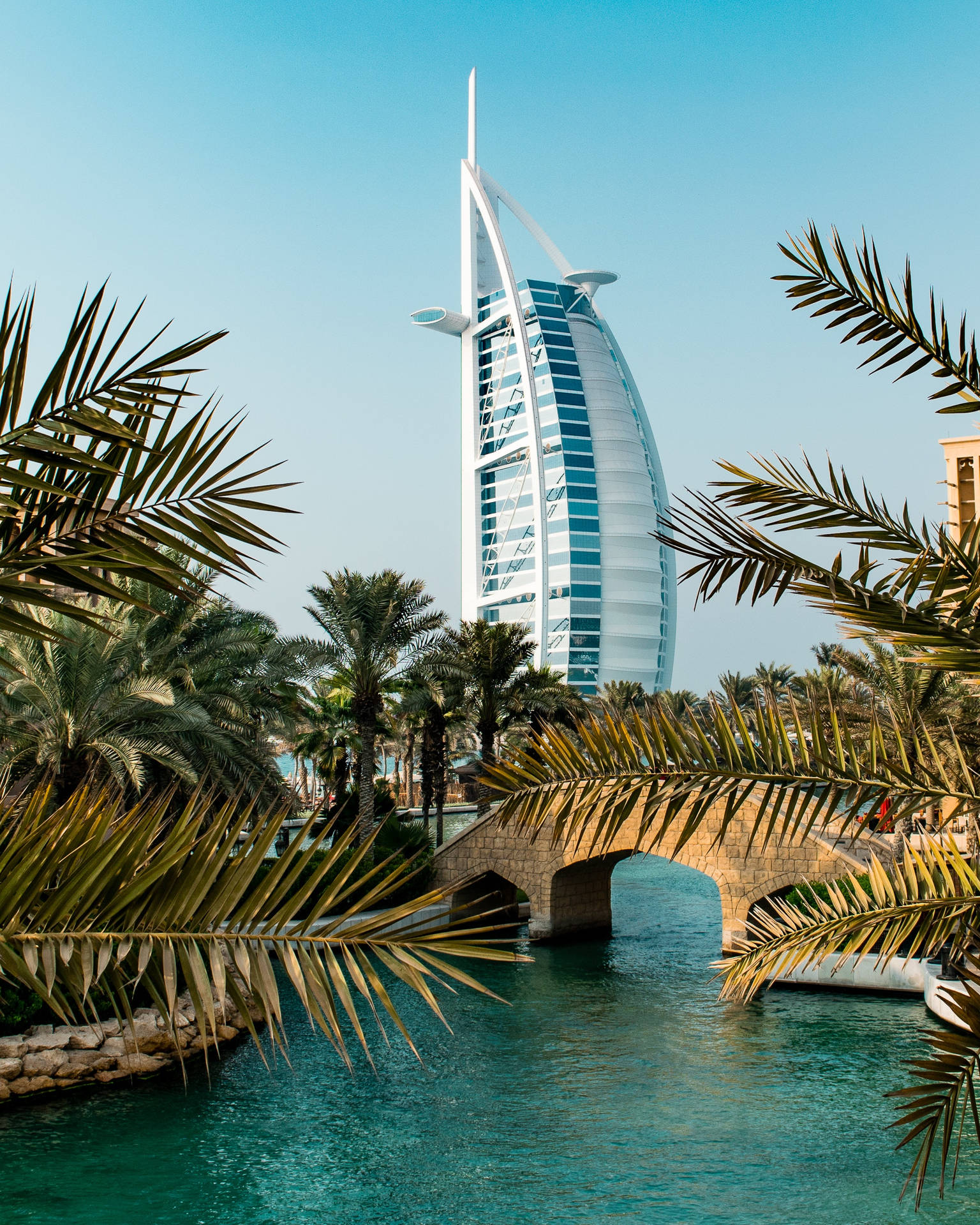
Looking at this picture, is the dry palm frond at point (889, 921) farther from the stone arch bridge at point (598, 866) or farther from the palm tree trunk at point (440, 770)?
the palm tree trunk at point (440, 770)

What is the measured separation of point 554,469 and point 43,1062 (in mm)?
83432

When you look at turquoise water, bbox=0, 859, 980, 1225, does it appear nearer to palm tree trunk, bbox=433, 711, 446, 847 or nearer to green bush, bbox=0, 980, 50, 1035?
green bush, bbox=0, 980, 50, 1035

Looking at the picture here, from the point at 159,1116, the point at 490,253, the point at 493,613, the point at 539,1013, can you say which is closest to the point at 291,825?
the point at 539,1013

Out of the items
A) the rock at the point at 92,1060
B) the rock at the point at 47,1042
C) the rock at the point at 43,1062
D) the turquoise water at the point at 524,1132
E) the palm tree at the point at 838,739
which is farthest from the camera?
the rock at the point at 92,1060

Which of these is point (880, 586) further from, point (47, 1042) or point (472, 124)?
point (472, 124)

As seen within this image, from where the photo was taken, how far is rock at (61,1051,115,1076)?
16.9 meters

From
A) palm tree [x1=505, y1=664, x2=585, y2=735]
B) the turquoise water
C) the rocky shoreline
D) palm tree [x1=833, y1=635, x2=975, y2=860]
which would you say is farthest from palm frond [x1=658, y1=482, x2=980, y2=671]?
palm tree [x1=505, y1=664, x2=585, y2=735]

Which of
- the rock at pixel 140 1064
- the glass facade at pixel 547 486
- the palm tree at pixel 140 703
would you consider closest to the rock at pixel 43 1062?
the rock at pixel 140 1064

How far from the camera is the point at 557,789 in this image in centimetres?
475

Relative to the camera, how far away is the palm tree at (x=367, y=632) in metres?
29.5

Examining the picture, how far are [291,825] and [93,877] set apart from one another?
43.6 meters

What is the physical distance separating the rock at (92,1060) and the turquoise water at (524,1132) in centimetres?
60

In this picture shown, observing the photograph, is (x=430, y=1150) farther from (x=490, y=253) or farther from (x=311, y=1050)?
(x=490, y=253)

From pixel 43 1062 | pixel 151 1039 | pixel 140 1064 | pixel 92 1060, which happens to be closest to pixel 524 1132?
pixel 140 1064
